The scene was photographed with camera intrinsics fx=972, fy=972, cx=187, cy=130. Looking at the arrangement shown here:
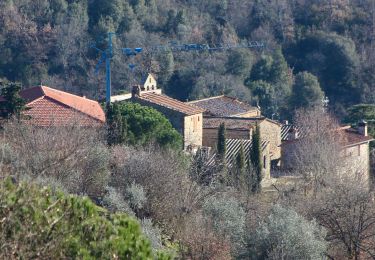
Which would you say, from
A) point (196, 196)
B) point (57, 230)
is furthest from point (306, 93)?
point (57, 230)

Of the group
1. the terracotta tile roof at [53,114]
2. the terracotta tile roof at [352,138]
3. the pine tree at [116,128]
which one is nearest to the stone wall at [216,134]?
the terracotta tile roof at [352,138]

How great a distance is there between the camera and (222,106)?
39.5m

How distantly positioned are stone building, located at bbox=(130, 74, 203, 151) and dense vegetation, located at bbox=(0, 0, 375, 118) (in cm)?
1538

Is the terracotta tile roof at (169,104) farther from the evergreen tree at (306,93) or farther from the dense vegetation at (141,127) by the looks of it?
the evergreen tree at (306,93)

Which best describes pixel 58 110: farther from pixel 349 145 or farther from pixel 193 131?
pixel 349 145

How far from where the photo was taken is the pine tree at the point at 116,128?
2636 cm

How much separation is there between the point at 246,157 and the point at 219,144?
1009 mm

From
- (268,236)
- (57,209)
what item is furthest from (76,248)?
(268,236)

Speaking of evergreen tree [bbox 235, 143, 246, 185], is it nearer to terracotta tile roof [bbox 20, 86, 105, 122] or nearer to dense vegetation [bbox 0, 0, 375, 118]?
terracotta tile roof [bbox 20, 86, 105, 122]

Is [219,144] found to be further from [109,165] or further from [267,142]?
[109,165]

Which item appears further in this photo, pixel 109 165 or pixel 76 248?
pixel 109 165

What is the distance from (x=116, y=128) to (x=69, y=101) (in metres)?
4.34

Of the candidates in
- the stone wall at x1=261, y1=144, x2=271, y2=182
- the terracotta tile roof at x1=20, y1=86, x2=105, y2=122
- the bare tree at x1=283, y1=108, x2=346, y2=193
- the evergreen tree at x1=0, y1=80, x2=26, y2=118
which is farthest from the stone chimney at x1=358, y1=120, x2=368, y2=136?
the evergreen tree at x1=0, y1=80, x2=26, y2=118

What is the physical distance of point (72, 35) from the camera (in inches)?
2014
